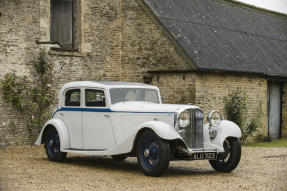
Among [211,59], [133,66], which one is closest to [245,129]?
[211,59]

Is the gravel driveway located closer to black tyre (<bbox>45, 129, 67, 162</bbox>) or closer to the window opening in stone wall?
black tyre (<bbox>45, 129, 67, 162</bbox>)

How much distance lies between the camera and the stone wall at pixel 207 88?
14.8 m

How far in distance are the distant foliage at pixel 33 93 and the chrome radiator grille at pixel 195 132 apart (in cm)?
640

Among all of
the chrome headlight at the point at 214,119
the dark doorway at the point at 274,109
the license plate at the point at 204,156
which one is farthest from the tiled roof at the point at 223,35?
the license plate at the point at 204,156

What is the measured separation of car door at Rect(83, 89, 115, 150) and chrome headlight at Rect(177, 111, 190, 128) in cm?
145

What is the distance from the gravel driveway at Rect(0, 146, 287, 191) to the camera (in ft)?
25.0

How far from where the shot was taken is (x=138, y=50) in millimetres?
16266

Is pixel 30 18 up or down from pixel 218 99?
up

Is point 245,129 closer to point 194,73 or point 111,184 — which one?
point 194,73

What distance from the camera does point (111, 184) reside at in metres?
7.76

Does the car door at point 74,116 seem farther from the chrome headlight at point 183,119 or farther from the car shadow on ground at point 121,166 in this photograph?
the chrome headlight at point 183,119

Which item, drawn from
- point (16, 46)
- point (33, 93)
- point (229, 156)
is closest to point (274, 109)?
point (33, 93)

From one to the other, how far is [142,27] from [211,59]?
8.05 feet

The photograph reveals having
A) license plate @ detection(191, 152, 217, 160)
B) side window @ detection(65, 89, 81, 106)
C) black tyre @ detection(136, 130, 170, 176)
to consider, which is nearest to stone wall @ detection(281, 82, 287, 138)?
license plate @ detection(191, 152, 217, 160)
